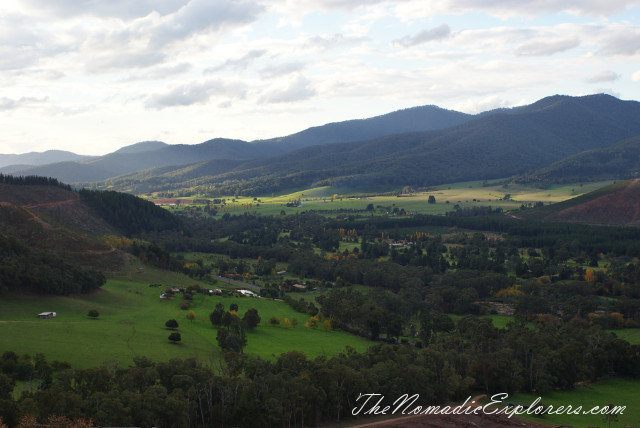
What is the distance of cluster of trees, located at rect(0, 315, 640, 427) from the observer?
38625 millimetres

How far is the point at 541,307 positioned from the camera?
8825cm

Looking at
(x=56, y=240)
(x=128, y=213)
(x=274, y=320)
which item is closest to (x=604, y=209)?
(x=274, y=320)

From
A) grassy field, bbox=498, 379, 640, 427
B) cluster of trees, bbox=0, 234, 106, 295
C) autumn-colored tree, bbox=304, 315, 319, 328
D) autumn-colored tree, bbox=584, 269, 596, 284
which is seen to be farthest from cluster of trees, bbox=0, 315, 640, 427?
autumn-colored tree, bbox=584, 269, 596, 284

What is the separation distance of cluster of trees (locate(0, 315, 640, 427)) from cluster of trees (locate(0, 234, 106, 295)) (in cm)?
2807

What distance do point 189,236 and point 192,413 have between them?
13510 centimetres

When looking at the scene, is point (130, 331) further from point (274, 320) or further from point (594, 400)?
point (594, 400)

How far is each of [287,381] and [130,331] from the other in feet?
92.2

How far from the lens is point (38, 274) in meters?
73.7

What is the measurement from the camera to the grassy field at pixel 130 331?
179 ft

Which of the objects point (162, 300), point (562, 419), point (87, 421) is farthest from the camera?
point (162, 300)

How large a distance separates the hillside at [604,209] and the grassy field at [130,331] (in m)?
130

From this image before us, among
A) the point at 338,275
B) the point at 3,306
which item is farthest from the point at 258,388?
the point at 338,275

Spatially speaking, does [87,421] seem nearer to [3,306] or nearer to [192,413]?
[192,413]

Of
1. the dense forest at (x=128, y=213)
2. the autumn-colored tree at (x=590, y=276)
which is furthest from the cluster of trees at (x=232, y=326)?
the dense forest at (x=128, y=213)
